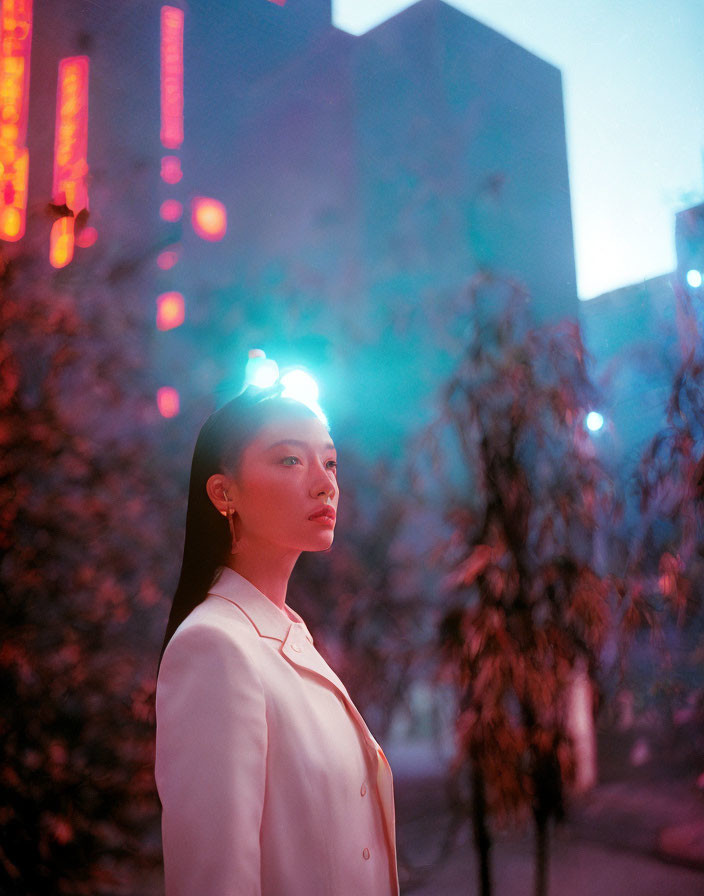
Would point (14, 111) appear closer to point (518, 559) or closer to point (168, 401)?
point (168, 401)

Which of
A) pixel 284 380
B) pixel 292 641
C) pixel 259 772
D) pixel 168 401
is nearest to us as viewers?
pixel 259 772

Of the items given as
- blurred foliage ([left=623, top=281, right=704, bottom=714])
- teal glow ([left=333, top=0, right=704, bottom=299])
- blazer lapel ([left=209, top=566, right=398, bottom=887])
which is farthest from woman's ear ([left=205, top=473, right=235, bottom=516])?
teal glow ([left=333, top=0, right=704, bottom=299])

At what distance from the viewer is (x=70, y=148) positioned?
→ 7.90 ft

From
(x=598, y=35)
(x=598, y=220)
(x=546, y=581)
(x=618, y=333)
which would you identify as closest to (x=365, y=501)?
(x=546, y=581)

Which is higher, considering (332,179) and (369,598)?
(332,179)

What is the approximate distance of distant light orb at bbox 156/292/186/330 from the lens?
2.53m

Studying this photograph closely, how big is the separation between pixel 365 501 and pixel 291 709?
169 centimetres

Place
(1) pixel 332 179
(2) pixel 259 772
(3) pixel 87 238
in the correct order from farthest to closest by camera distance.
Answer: (1) pixel 332 179, (3) pixel 87 238, (2) pixel 259 772

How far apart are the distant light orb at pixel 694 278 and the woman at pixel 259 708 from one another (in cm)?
192

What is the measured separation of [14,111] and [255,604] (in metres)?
1.95

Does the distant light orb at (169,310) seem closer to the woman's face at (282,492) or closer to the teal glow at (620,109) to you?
the teal glow at (620,109)

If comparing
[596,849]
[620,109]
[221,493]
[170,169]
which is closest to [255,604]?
[221,493]

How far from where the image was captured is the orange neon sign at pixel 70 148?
2357mm

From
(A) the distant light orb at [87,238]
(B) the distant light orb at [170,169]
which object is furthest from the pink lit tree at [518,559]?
(A) the distant light orb at [87,238]
